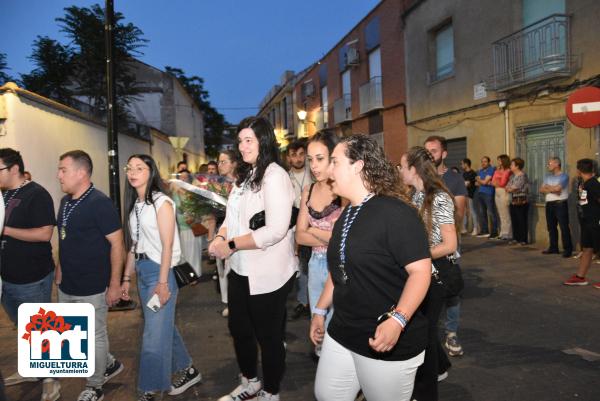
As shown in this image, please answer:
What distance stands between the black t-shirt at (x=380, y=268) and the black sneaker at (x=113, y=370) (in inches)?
112

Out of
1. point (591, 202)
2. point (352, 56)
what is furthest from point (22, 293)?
point (352, 56)

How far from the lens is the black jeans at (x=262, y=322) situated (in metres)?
3.45

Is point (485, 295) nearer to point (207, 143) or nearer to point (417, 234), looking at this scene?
point (417, 234)

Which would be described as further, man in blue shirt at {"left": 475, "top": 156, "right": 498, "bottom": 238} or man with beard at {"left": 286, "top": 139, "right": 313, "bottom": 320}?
man in blue shirt at {"left": 475, "top": 156, "right": 498, "bottom": 238}

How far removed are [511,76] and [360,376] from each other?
11.1 metres

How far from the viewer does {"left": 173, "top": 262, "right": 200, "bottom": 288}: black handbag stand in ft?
12.4

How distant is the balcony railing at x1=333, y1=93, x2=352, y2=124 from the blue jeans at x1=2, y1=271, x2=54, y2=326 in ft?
69.7

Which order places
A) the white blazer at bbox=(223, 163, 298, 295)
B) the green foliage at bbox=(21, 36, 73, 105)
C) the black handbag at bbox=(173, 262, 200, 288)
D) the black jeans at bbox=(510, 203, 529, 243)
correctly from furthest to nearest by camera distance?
the green foliage at bbox=(21, 36, 73, 105) → the black jeans at bbox=(510, 203, 529, 243) → the black handbag at bbox=(173, 262, 200, 288) → the white blazer at bbox=(223, 163, 298, 295)

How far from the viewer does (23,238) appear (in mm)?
3992

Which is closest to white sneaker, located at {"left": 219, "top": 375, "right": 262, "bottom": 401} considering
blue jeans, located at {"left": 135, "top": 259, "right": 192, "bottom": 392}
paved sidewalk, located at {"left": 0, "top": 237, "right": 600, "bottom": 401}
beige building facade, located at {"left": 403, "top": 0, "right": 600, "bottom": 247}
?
paved sidewalk, located at {"left": 0, "top": 237, "right": 600, "bottom": 401}

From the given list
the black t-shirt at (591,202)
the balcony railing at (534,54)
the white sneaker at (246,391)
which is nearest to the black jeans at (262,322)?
the white sneaker at (246,391)

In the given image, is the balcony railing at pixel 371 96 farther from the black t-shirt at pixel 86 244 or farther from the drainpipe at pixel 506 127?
the black t-shirt at pixel 86 244

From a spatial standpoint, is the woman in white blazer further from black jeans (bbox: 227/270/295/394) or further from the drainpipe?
the drainpipe

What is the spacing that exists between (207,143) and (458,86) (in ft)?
153
